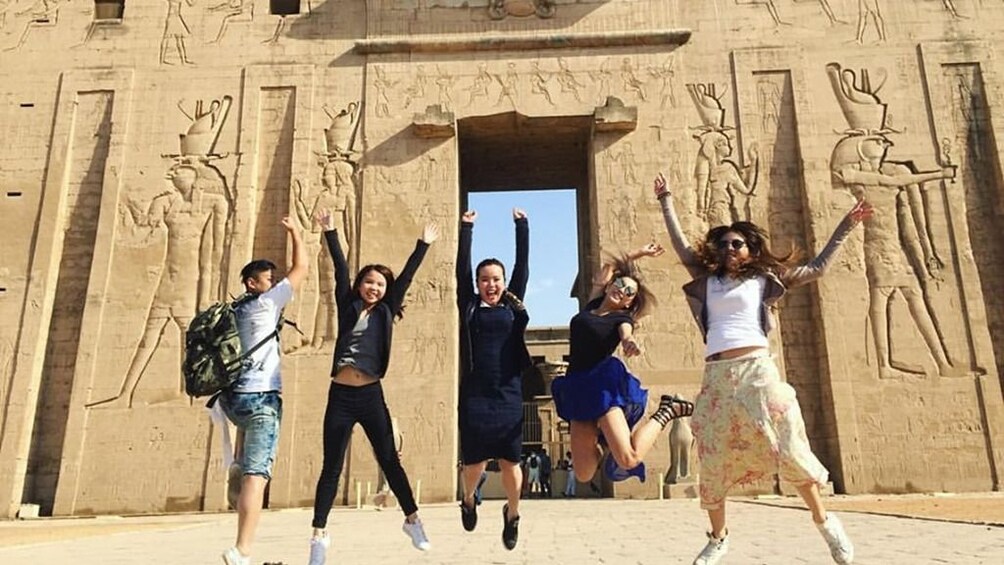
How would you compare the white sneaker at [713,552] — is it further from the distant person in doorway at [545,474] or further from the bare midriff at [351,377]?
the distant person in doorway at [545,474]

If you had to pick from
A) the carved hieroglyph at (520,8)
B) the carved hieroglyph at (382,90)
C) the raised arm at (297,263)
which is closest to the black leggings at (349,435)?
the raised arm at (297,263)

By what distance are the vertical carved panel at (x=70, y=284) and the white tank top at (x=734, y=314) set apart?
1350cm

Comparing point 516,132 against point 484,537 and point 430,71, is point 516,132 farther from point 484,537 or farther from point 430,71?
point 484,537

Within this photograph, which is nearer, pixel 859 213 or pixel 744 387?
pixel 744 387

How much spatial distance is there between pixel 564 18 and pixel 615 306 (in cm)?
1194

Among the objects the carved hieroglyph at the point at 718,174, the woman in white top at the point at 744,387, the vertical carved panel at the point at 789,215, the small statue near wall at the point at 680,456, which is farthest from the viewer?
the carved hieroglyph at the point at 718,174

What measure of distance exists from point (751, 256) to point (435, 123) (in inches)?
440

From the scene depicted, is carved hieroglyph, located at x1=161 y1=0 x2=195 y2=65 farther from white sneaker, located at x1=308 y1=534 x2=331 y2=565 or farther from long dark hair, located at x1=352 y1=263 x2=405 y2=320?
white sneaker, located at x1=308 y1=534 x2=331 y2=565

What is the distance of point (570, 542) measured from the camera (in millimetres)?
5723

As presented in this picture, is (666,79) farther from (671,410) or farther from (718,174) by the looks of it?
(671,410)

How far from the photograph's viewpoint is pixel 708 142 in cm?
1450

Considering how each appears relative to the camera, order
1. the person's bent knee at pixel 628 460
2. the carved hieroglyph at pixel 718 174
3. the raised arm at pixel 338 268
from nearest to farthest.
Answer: the person's bent knee at pixel 628 460, the raised arm at pixel 338 268, the carved hieroglyph at pixel 718 174

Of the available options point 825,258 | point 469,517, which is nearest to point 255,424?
point 469,517

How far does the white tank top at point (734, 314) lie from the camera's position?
12.5 feet
